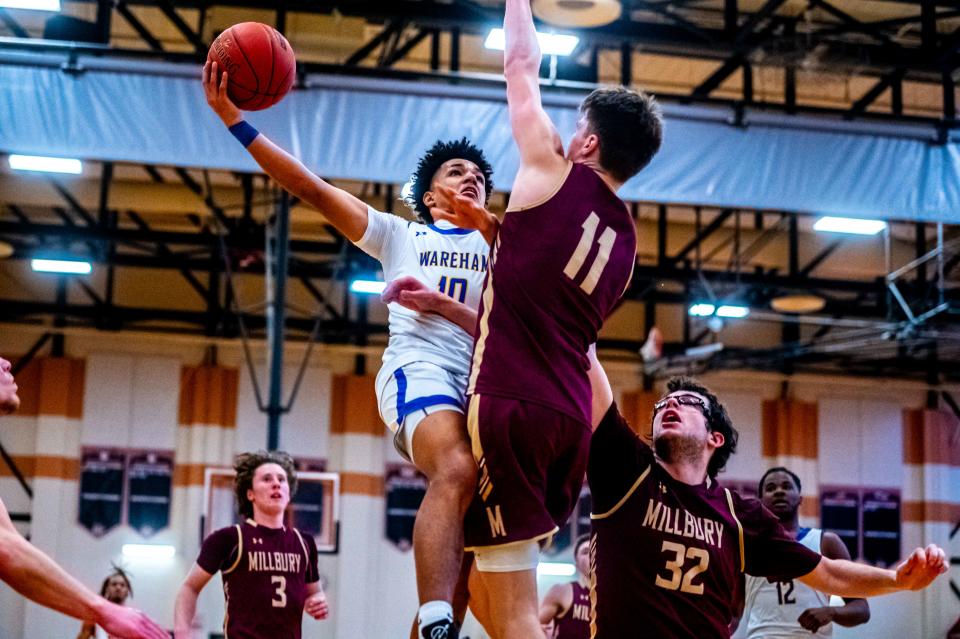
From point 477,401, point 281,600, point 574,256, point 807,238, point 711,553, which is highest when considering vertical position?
point 807,238

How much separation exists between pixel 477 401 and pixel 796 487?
4.53m

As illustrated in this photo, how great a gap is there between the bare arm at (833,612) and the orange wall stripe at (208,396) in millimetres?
15686

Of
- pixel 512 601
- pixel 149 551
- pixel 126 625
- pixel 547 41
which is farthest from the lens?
pixel 149 551

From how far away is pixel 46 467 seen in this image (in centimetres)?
2122

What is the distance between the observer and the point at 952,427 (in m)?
24.3

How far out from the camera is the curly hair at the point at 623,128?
4152 mm

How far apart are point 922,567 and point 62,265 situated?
56.5 feet

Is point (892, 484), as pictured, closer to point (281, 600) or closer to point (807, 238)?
point (807, 238)

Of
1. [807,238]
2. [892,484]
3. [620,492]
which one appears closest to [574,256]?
[620,492]

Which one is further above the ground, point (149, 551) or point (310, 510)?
point (310, 510)

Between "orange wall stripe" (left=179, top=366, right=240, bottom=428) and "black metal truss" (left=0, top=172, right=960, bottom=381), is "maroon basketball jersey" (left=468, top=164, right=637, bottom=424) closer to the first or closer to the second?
"black metal truss" (left=0, top=172, right=960, bottom=381)

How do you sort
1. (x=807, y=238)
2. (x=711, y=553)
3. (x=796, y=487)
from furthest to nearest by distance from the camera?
(x=807, y=238) → (x=796, y=487) → (x=711, y=553)

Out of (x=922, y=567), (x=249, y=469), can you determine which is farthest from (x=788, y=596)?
(x=249, y=469)

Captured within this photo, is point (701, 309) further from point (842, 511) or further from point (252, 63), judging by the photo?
point (252, 63)
